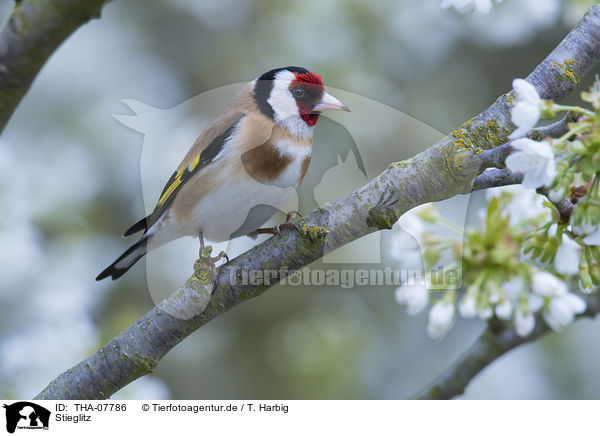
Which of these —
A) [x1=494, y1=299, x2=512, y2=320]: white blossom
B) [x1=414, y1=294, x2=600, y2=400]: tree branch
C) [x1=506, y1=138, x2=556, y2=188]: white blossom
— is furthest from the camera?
[x1=414, y1=294, x2=600, y2=400]: tree branch

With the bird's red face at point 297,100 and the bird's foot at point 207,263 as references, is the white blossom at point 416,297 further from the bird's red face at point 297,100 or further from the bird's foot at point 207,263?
the bird's red face at point 297,100

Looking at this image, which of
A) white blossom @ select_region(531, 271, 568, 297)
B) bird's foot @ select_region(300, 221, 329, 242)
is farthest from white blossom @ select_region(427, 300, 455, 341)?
bird's foot @ select_region(300, 221, 329, 242)

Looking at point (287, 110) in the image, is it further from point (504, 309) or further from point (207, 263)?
point (504, 309)

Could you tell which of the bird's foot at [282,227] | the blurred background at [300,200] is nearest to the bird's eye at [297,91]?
the blurred background at [300,200]

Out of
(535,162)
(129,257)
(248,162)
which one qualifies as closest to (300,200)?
(248,162)

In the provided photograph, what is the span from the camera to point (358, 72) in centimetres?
277

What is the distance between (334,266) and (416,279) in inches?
42.0

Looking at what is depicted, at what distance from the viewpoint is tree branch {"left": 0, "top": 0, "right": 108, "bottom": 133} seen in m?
1.24

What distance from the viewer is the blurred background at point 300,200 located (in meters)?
2.38

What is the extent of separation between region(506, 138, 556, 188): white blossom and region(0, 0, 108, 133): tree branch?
86 cm

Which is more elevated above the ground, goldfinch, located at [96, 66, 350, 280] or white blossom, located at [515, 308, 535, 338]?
goldfinch, located at [96, 66, 350, 280]

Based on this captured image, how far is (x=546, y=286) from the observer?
121 centimetres
